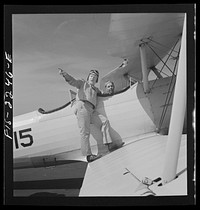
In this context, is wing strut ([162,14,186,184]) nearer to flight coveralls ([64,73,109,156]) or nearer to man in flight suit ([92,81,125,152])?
man in flight suit ([92,81,125,152])

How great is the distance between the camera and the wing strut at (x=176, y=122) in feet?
6.45

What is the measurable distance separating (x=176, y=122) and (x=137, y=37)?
56cm

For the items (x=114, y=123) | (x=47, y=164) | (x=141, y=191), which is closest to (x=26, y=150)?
(x=47, y=164)

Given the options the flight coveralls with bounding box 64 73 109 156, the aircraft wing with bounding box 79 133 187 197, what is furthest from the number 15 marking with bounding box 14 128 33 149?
the aircraft wing with bounding box 79 133 187 197

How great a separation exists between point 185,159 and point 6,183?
110 centimetres

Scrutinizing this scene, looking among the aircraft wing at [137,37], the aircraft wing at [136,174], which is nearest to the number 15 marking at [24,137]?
the aircraft wing at [136,174]

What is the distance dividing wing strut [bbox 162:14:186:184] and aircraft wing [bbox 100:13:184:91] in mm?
88

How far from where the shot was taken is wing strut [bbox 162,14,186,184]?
6.45 ft

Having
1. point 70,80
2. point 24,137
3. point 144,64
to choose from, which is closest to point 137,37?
point 144,64

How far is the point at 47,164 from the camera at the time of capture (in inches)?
82.9

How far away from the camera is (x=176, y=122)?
6.46 ft

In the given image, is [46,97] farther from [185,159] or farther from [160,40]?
[185,159]

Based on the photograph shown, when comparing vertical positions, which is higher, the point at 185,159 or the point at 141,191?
the point at 185,159

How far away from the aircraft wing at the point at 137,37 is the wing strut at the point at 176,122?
0.09m
